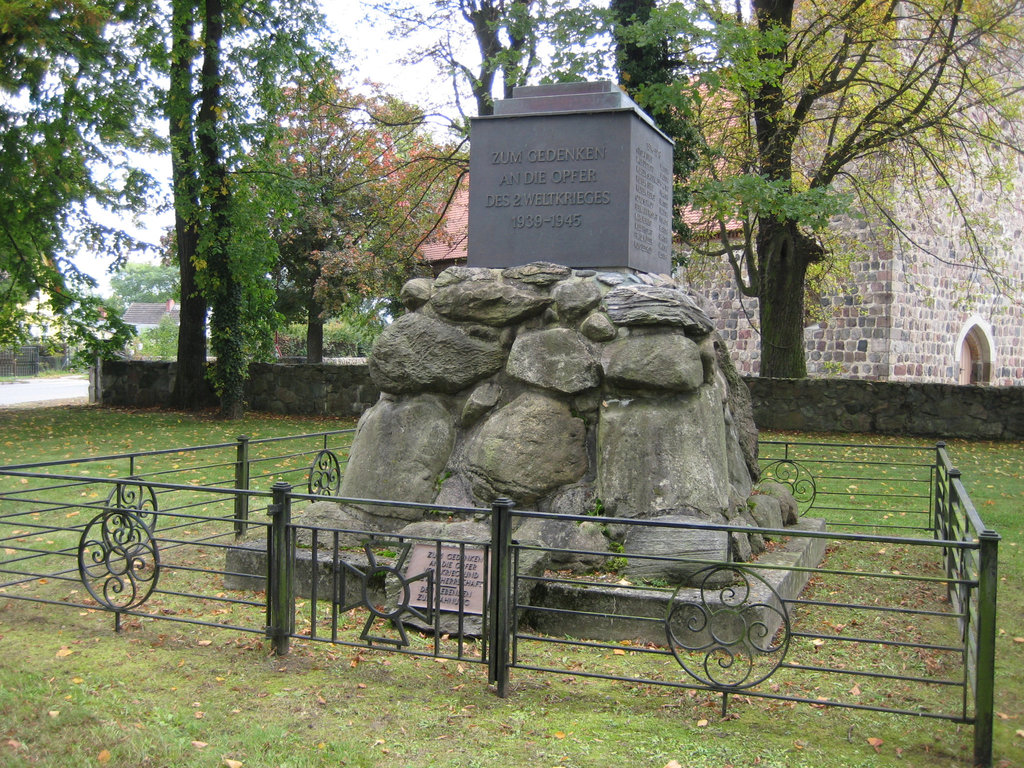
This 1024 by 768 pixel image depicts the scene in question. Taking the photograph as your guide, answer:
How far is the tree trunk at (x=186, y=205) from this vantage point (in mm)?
16406

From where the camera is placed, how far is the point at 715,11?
15.2 metres

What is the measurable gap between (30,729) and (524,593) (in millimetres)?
2503

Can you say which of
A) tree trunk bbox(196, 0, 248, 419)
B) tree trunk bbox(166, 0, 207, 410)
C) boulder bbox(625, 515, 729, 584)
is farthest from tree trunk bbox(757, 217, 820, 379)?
boulder bbox(625, 515, 729, 584)

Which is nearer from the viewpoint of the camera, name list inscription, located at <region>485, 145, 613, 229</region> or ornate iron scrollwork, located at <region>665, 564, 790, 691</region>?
ornate iron scrollwork, located at <region>665, 564, 790, 691</region>

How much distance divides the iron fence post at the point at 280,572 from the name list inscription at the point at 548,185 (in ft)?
8.98

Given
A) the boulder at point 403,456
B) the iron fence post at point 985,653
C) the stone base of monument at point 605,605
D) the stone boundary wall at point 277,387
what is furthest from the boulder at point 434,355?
the stone boundary wall at point 277,387

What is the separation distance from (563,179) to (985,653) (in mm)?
3993

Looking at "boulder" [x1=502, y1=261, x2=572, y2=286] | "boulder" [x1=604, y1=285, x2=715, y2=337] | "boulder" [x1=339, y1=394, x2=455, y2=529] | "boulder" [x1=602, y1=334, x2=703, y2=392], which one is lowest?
"boulder" [x1=339, y1=394, x2=455, y2=529]

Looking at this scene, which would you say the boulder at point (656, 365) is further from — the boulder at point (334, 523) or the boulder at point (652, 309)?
the boulder at point (334, 523)

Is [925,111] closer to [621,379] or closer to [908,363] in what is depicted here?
[908,363]

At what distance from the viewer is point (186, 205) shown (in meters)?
16.5

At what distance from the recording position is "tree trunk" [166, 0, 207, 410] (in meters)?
16.4

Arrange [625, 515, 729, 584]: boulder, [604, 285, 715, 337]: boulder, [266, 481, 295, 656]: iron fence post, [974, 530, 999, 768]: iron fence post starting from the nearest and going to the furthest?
[974, 530, 999, 768]: iron fence post < [266, 481, 295, 656]: iron fence post < [625, 515, 729, 584]: boulder < [604, 285, 715, 337]: boulder

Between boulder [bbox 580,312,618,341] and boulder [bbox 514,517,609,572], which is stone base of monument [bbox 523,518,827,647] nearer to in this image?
boulder [bbox 514,517,609,572]
